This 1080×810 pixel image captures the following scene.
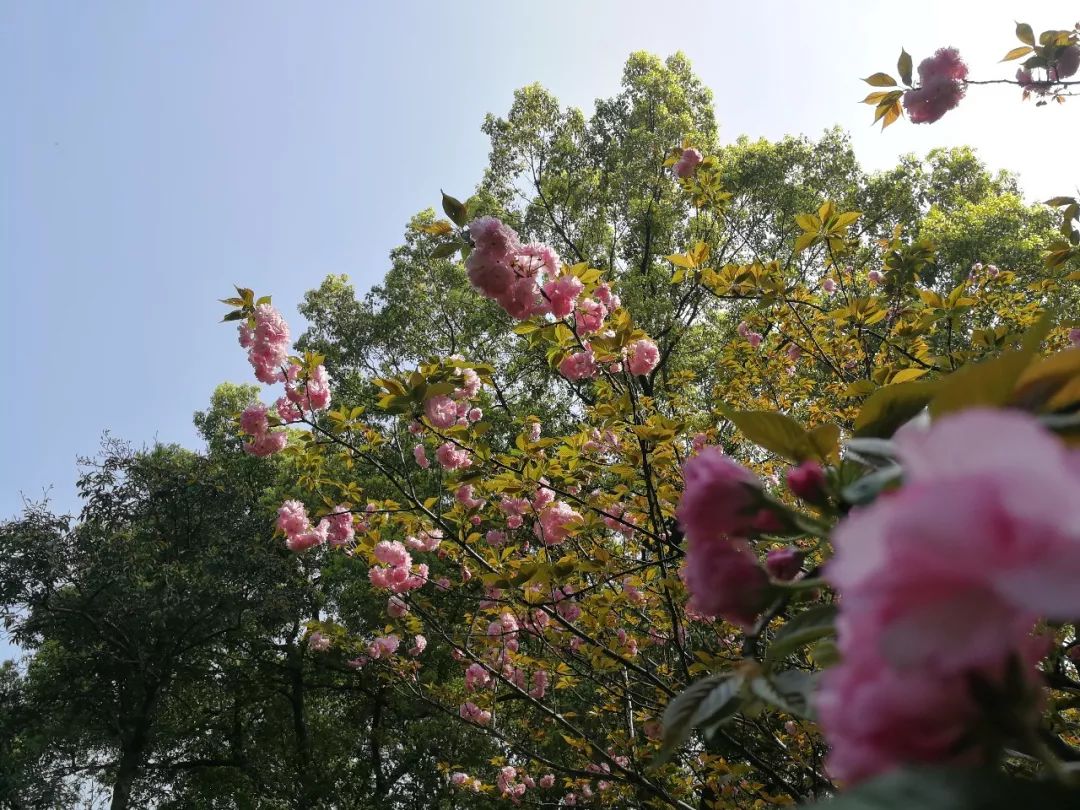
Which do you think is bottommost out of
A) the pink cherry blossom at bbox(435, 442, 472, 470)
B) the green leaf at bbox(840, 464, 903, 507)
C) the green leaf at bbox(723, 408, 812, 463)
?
the green leaf at bbox(840, 464, 903, 507)

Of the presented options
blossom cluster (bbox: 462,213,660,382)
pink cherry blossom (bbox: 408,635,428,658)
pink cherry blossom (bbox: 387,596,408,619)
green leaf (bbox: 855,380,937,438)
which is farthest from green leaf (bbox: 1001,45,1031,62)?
pink cherry blossom (bbox: 408,635,428,658)

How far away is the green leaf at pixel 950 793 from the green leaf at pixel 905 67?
8.28 ft

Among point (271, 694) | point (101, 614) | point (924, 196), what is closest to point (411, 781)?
point (271, 694)

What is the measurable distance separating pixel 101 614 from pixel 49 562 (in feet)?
3.10

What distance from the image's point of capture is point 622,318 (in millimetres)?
2438

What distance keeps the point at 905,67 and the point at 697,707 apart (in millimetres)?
2401

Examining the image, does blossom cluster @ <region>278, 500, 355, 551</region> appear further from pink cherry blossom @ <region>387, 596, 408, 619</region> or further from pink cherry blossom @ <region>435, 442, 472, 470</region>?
pink cherry blossom @ <region>435, 442, 472, 470</region>

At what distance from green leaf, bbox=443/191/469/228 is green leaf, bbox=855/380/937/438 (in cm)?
169

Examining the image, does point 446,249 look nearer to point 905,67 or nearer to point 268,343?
point 268,343

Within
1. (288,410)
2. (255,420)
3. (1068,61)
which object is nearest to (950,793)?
(1068,61)

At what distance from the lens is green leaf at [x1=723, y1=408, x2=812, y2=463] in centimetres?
67

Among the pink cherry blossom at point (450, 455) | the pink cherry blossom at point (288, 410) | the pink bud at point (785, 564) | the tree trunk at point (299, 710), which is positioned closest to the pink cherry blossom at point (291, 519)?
the pink cherry blossom at point (288, 410)

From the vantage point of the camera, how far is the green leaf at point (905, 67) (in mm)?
2227

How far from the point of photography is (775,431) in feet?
2.22
